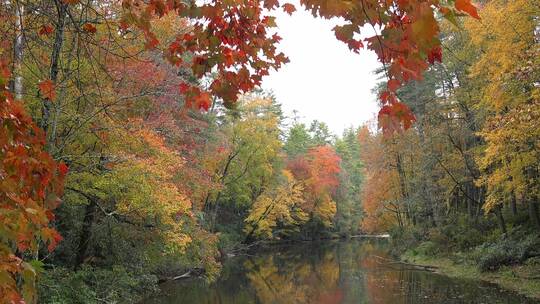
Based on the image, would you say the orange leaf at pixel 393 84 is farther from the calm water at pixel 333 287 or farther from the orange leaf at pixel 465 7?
the calm water at pixel 333 287

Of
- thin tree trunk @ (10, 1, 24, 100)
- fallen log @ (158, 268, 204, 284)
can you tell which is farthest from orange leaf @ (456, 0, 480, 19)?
fallen log @ (158, 268, 204, 284)

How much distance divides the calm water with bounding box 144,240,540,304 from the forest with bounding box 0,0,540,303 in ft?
3.65

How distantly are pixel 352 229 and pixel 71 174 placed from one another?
162 ft

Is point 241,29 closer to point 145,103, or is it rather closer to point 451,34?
point 145,103

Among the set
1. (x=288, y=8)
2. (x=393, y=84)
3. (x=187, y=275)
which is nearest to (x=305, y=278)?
(x=187, y=275)

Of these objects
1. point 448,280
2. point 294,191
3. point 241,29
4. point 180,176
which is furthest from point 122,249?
point 294,191

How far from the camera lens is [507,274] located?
16078 mm

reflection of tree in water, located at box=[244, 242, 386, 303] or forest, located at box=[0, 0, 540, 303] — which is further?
reflection of tree in water, located at box=[244, 242, 386, 303]

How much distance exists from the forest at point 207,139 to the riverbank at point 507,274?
0.71 ft

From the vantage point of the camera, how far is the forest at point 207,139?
8.47ft

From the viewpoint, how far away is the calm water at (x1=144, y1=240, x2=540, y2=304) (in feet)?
49.1

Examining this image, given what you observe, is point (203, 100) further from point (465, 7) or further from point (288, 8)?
point (465, 7)

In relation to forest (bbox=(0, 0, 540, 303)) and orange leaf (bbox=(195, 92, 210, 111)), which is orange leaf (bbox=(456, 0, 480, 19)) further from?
orange leaf (bbox=(195, 92, 210, 111))

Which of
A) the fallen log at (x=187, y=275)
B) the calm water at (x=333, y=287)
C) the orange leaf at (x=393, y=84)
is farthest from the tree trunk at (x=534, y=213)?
the orange leaf at (x=393, y=84)
